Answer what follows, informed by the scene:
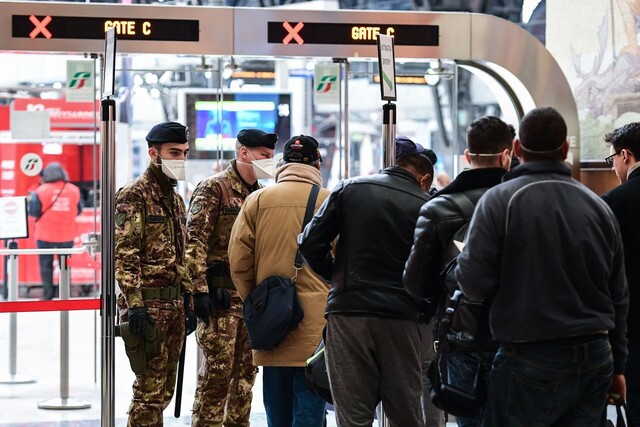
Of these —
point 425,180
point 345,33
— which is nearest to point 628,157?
point 425,180

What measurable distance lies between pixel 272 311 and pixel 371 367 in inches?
24.8

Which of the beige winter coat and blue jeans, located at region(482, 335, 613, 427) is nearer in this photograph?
blue jeans, located at region(482, 335, 613, 427)

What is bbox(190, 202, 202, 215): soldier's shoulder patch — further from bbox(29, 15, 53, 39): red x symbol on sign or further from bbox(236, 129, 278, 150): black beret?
bbox(29, 15, 53, 39): red x symbol on sign

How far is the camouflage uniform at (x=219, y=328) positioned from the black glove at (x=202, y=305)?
0.12 ft

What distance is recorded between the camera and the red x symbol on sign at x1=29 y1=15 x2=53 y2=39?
718 cm

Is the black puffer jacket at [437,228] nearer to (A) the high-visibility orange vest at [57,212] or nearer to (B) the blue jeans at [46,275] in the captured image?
(A) the high-visibility orange vest at [57,212]

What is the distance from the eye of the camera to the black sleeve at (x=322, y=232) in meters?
4.32

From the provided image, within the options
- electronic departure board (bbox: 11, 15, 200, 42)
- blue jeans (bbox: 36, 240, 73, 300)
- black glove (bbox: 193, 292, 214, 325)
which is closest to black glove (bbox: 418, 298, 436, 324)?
black glove (bbox: 193, 292, 214, 325)

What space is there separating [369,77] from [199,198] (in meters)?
3.63

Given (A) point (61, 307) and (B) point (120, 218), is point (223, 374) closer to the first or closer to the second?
(B) point (120, 218)

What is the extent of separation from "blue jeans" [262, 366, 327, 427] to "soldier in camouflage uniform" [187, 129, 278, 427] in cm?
56

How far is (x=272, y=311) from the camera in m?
4.74

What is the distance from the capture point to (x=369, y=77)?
29.1 ft

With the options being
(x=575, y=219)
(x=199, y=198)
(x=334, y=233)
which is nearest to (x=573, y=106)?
(x=199, y=198)
